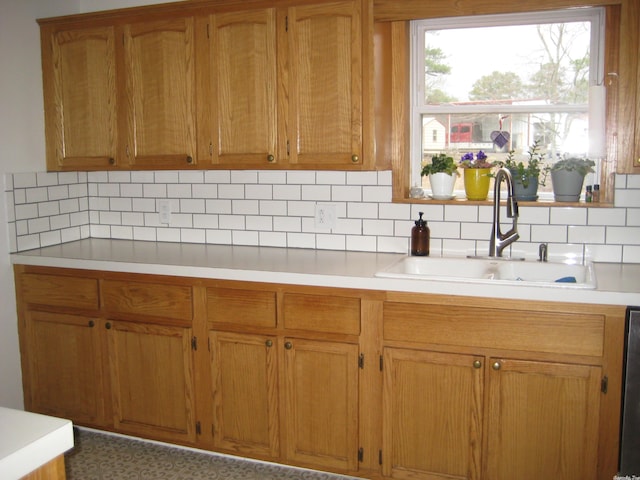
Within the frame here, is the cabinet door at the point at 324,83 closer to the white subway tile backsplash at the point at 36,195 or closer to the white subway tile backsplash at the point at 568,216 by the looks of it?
the white subway tile backsplash at the point at 568,216

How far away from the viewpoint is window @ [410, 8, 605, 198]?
288 centimetres

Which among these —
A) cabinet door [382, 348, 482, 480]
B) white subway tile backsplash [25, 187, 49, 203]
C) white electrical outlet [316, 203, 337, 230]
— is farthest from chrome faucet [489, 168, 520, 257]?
white subway tile backsplash [25, 187, 49, 203]

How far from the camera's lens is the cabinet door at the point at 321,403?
8.65 feet

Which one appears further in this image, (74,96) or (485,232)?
(74,96)

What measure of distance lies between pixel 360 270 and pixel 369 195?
574mm

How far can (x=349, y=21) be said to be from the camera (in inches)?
109

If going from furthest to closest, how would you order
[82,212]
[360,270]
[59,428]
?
[82,212] < [360,270] < [59,428]

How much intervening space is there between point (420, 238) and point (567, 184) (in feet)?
2.23

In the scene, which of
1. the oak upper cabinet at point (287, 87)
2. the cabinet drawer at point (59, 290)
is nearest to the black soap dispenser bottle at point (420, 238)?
the oak upper cabinet at point (287, 87)

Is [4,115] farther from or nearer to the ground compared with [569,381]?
farther from the ground

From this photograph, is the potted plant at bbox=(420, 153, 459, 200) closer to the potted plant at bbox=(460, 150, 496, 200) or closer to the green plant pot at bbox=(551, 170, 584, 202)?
the potted plant at bbox=(460, 150, 496, 200)

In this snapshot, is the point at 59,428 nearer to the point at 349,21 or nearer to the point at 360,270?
the point at 360,270

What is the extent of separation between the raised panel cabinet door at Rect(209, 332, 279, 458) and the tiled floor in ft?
0.28

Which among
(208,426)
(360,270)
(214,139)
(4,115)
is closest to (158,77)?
(214,139)
